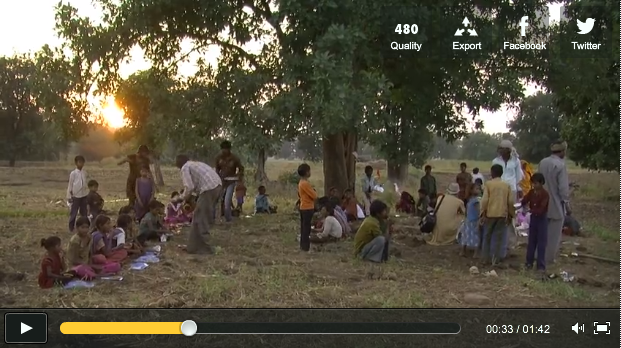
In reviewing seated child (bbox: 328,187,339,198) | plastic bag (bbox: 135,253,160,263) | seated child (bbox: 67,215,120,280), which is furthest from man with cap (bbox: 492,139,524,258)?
seated child (bbox: 67,215,120,280)

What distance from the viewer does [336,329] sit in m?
3.03

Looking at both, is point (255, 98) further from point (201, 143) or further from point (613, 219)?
point (613, 219)

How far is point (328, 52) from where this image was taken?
18.3ft

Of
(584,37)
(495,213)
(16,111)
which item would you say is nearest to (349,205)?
(495,213)

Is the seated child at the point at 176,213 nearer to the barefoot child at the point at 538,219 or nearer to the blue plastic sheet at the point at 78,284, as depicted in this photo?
the blue plastic sheet at the point at 78,284

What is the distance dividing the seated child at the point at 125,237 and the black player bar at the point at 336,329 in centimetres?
374

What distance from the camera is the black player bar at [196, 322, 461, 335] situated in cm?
298

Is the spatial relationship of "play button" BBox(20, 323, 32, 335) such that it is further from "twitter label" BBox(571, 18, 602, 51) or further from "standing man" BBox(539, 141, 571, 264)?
"standing man" BBox(539, 141, 571, 264)

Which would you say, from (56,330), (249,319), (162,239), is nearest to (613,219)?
(162,239)

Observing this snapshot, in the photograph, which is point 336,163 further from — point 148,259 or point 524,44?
point 524,44

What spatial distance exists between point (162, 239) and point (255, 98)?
2.35 m

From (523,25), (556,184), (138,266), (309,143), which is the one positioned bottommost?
(138,266)

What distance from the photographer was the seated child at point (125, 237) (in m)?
6.48

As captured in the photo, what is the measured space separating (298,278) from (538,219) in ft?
9.59
